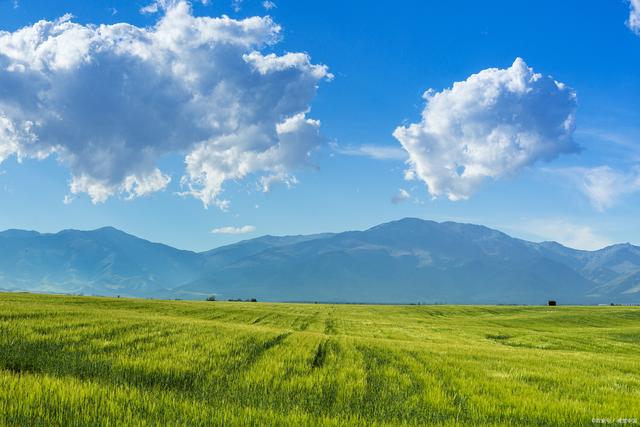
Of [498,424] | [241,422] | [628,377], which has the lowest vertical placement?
[628,377]

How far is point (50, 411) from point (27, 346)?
8776 mm

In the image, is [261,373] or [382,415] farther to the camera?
[261,373]

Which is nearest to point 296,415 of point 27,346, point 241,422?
point 241,422

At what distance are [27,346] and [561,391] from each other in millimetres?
18915

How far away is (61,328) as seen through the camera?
20.9 m

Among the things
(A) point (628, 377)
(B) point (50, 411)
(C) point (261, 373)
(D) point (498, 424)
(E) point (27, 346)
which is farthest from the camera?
(A) point (628, 377)

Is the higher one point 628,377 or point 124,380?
point 124,380

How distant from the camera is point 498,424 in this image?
999cm

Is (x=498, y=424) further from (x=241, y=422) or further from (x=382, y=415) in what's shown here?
(x=241, y=422)

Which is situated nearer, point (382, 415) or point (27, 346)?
point (382, 415)

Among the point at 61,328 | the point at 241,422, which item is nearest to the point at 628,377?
the point at 241,422

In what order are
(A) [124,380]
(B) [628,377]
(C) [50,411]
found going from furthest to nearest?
(B) [628,377] < (A) [124,380] < (C) [50,411]

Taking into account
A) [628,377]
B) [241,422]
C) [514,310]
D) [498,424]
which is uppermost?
[241,422]

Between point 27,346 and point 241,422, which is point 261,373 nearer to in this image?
point 241,422
